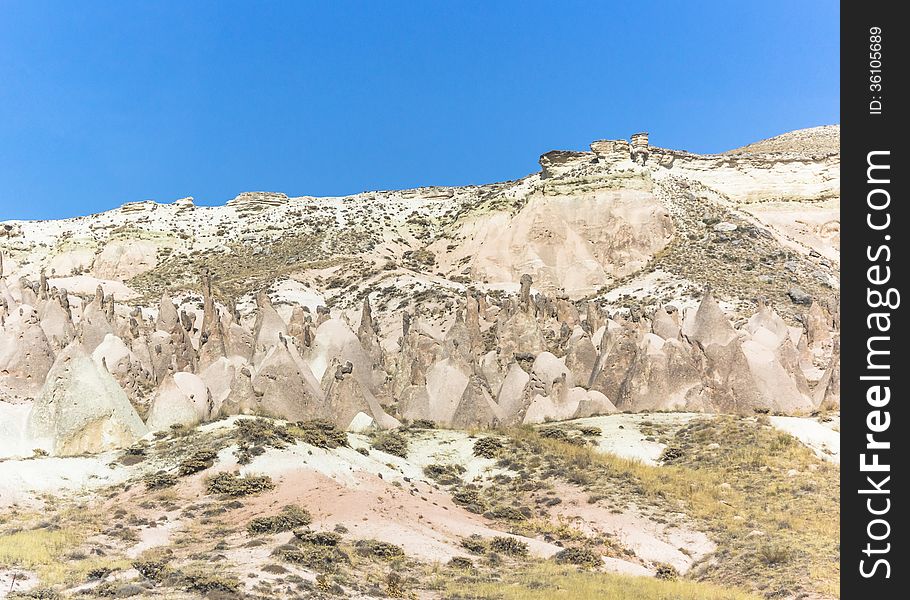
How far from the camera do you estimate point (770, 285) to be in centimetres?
6016

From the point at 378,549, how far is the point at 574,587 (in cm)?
341

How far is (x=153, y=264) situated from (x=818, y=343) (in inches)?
2536

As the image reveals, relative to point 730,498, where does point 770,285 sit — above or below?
above

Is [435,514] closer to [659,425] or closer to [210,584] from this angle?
[210,584]

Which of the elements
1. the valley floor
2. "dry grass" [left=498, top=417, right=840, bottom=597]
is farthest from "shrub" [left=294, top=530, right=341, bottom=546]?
"dry grass" [left=498, top=417, right=840, bottom=597]

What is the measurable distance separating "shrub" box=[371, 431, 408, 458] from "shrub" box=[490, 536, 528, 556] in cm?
649

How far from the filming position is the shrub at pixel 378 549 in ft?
46.3

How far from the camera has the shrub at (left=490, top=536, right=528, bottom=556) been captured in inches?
611

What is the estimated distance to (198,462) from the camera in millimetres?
18109

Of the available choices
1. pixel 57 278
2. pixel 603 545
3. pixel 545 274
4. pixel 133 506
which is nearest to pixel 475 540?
pixel 603 545

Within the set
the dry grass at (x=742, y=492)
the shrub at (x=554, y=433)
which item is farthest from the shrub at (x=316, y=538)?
the shrub at (x=554, y=433)

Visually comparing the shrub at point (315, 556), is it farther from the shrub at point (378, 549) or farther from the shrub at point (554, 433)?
the shrub at point (554, 433)

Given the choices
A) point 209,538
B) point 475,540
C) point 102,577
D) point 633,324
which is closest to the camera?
point 102,577
